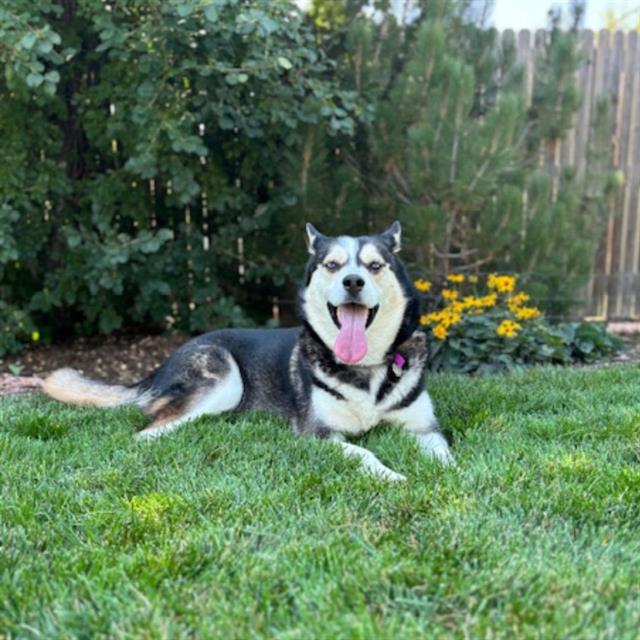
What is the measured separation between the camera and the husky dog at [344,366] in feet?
10.1

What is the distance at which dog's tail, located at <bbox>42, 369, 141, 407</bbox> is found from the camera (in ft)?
12.3

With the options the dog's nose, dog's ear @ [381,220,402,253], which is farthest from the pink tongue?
dog's ear @ [381,220,402,253]

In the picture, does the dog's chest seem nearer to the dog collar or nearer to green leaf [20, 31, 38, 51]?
the dog collar

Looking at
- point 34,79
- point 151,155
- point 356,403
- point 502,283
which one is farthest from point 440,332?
point 34,79

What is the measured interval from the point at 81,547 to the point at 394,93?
4.30 metres

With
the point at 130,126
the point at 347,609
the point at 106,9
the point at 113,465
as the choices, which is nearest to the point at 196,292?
the point at 130,126

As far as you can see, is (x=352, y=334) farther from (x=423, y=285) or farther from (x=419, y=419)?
(x=423, y=285)

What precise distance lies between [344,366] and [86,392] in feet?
5.13

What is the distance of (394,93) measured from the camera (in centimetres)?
529

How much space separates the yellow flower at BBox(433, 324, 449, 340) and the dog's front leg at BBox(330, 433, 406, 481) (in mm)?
2091

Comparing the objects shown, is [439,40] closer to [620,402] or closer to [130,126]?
[130,126]

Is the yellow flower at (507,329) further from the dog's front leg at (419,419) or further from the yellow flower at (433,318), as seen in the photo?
the dog's front leg at (419,419)

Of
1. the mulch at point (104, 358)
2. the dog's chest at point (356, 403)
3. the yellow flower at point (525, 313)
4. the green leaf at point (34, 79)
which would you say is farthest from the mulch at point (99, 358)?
the yellow flower at point (525, 313)

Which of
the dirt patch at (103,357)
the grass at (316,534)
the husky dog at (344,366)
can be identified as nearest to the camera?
the grass at (316,534)
